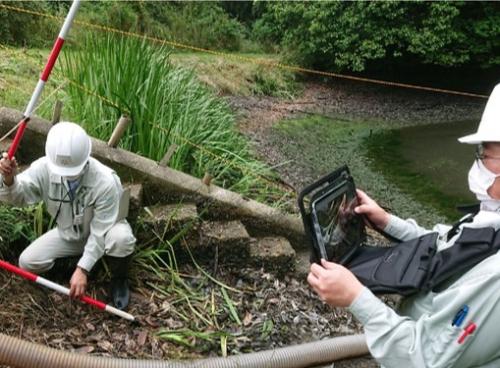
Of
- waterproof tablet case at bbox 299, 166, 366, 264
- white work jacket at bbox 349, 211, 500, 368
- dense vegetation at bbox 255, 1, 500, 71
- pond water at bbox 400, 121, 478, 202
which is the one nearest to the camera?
white work jacket at bbox 349, 211, 500, 368

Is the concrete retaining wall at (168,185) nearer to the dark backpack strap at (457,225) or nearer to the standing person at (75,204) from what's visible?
the standing person at (75,204)

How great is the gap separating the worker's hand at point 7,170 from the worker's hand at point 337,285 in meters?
1.77

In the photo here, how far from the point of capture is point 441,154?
834 cm

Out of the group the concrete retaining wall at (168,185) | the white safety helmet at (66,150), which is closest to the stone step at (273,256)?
the concrete retaining wall at (168,185)

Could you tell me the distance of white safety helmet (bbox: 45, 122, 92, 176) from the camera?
252 centimetres

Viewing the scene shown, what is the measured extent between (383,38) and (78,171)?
11.3m

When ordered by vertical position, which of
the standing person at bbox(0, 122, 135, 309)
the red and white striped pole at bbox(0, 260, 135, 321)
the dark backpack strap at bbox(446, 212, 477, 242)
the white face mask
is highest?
the white face mask

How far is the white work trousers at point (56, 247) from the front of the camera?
2.81 m

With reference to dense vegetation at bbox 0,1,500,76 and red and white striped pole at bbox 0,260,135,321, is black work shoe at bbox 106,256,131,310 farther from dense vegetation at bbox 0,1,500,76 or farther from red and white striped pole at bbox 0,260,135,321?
dense vegetation at bbox 0,1,500,76

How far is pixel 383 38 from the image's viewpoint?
41.1 ft

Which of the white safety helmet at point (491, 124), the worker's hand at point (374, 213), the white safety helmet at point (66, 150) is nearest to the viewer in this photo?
the white safety helmet at point (491, 124)

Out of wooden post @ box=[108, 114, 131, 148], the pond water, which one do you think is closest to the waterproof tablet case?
wooden post @ box=[108, 114, 131, 148]

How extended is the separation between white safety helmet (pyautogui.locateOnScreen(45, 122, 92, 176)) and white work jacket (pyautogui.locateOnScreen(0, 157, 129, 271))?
131 millimetres

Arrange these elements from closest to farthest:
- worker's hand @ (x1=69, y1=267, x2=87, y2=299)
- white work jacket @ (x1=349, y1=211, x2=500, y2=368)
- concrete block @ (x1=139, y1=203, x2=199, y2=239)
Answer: white work jacket @ (x1=349, y1=211, x2=500, y2=368)
worker's hand @ (x1=69, y1=267, x2=87, y2=299)
concrete block @ (x1=139, y1=203, x2=199, y2=239)
